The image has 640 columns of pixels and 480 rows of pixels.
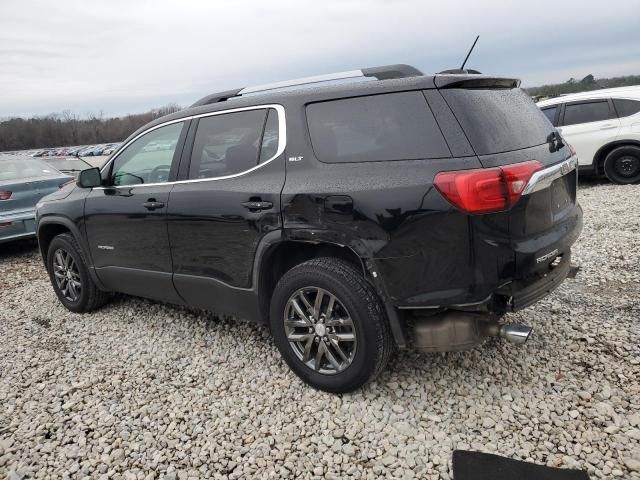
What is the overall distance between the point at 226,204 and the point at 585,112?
850 cm

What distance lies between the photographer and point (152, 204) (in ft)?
12.0

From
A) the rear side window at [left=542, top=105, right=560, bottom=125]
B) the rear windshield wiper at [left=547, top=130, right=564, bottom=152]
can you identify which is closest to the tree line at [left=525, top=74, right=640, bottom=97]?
the rear side window at [left=542, top=105, right=560, bottom=125]

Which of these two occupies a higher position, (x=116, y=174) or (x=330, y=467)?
(x=116, y=174)

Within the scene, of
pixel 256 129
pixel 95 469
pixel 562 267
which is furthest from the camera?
pixel 256 129

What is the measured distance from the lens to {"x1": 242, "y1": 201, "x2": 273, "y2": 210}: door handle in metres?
2.97

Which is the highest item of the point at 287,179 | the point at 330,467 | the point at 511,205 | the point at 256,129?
the point at 256,129

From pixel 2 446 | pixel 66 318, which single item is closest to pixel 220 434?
pixel 2 446

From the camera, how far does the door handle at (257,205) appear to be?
2966 mm

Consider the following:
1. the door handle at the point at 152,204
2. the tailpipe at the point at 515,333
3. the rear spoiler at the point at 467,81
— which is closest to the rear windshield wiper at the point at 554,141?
the rear spoiler at the point at 467,81

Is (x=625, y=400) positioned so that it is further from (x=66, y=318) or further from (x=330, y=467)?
(x=66, y=318)

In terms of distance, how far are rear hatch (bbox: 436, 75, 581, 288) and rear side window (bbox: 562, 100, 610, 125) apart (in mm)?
7249

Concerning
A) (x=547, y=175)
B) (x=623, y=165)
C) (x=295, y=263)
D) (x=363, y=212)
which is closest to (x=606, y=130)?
(x=623, y=165)

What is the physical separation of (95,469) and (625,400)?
114 inches

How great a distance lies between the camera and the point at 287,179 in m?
2.92
